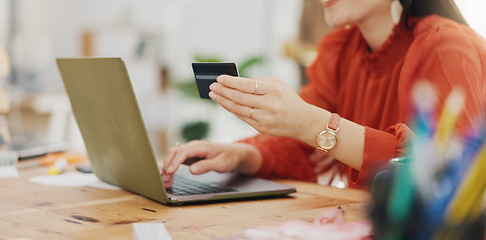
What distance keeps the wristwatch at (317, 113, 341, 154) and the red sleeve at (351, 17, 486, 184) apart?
0.22 ft

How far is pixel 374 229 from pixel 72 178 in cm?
78

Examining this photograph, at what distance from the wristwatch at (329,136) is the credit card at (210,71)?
0.64ft

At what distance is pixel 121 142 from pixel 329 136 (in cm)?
36

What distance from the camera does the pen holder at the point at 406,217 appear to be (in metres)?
0.49

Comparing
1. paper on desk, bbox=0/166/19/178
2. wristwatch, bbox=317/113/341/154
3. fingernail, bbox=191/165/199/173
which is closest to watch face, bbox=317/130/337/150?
wristwatch, bbox=317/113/341/154

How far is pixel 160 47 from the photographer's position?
5.20 meters

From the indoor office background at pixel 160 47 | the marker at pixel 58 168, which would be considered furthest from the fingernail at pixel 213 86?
the indoor office background at pixel 160 47

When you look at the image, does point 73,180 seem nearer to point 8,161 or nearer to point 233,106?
point 8,161

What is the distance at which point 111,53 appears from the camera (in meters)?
A: 5.93

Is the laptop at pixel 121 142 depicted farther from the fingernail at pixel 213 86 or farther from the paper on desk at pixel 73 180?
the fingernail at pixel 213 86

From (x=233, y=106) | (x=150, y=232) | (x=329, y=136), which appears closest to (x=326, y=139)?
(x=329, y=136)

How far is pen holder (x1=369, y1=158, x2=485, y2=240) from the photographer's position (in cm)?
49

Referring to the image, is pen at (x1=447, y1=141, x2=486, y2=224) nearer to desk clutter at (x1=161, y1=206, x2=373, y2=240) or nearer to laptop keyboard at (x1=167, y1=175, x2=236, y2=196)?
desk clutter at (x1=161, y1=206, x2=373, y2=240)

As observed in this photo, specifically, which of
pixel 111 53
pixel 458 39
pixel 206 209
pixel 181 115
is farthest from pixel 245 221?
pixel 111 53
